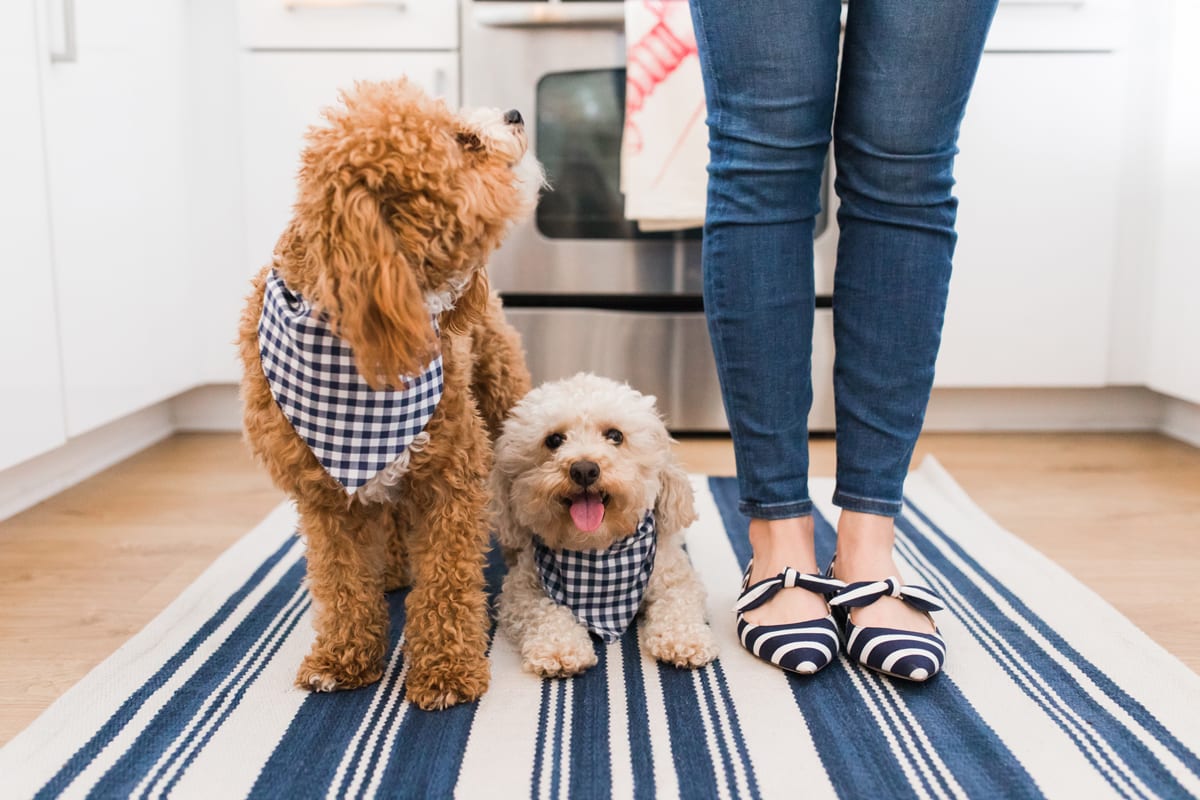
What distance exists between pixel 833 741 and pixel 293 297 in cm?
63

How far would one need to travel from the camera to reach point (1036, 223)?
2088 mm

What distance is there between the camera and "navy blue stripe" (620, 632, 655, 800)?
81 centimetres

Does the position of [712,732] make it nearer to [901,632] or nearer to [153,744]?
[901,632]

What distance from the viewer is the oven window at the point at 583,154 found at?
199cm

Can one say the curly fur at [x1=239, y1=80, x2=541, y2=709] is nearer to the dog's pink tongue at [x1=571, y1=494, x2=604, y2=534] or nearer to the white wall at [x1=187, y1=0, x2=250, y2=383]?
the dog's pink tongue at [x1=571, y1=494, x2=604, y2=534]

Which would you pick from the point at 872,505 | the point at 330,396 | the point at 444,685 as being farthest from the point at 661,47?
the point at 444,685

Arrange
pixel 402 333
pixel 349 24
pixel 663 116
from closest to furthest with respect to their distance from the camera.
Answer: pixel 402 333, pixel 663 116, pixel 349 24

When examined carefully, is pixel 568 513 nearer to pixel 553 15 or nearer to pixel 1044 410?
Answer: pixel 553 15

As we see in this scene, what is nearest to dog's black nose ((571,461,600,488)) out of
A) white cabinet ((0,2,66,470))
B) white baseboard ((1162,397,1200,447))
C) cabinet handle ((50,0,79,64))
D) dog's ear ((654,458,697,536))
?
dog's ear ((654,458,697,536))

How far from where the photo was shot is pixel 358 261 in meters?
0.75

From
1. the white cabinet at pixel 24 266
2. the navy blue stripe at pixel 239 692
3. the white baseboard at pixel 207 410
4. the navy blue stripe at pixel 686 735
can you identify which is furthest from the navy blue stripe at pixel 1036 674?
the white baseboard at pixel 207 410

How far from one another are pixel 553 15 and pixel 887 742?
1.56 m

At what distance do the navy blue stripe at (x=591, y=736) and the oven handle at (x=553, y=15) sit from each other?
1.36 metres

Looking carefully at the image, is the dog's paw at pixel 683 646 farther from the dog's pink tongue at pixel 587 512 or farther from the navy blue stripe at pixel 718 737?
the dog's pink tongue at pixel 587 512
